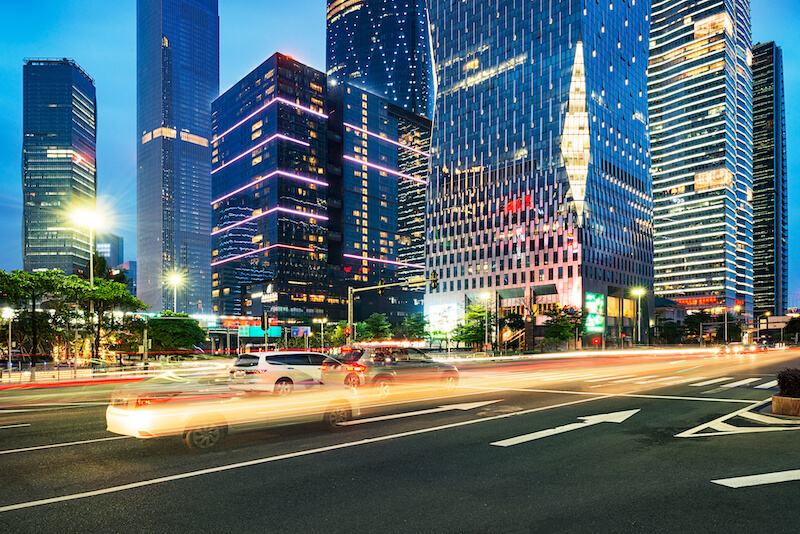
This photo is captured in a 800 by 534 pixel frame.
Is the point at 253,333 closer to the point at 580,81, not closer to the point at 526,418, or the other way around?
the point at 580,81

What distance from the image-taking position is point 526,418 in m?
13.4

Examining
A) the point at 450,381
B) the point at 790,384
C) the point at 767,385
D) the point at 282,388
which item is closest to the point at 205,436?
the point at 282,388

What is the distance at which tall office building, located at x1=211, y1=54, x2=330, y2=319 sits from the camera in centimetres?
16025

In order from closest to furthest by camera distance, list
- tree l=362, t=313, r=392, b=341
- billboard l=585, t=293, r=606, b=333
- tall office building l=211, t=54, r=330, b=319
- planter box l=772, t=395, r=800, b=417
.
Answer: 1. planter box l=772, t=395, r=800, b=417
2. billboard l=585, t=293, r=606, b=333
3. tree l=362, t=313, r=392, b=341
4. tall office building l=211, t=54, r=330, b=319

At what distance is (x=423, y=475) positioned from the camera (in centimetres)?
801

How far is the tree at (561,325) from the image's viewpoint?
84312 mm

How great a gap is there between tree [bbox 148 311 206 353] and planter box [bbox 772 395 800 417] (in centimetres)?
6098

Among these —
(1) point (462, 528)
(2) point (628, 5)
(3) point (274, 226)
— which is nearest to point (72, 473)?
(1) point (462, 528)

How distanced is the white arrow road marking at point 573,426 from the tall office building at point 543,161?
287 ft

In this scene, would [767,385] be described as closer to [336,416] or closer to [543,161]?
[336,416]

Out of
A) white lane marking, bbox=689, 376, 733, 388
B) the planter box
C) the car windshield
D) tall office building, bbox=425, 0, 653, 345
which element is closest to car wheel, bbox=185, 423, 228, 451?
the car windshield

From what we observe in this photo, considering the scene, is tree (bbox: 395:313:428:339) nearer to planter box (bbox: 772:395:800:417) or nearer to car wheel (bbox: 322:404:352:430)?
planter box (bbox: 772:395:800:417)

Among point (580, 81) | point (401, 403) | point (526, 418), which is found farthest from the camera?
point (580, 81)

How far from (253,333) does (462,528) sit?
113927mm
